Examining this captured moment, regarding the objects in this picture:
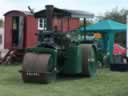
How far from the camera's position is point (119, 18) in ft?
161

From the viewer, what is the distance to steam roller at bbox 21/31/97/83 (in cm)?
1347

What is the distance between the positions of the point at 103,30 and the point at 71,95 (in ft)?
35.4

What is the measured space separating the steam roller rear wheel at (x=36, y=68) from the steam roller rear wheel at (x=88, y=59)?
2.17 meters

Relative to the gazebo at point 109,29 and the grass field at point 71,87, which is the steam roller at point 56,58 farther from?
the gazebo at point 109,29

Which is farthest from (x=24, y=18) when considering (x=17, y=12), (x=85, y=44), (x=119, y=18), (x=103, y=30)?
(x=119, y=18)

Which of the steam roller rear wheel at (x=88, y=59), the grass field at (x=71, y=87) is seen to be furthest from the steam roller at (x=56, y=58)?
the grass field at (x=71, y=87)

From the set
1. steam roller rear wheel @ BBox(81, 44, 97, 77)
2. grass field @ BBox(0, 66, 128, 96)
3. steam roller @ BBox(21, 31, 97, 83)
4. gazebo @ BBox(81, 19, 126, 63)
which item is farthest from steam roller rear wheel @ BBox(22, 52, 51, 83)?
gazebo @ BBox(81, 19, 126, 63)

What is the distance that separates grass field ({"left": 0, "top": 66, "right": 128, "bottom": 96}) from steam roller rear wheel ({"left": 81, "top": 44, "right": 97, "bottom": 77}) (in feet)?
1.33

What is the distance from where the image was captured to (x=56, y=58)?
46.2 feet

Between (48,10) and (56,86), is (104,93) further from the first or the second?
(48,10)

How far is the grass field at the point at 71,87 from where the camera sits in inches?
445

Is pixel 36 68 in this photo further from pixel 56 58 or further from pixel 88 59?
pixel 88 59

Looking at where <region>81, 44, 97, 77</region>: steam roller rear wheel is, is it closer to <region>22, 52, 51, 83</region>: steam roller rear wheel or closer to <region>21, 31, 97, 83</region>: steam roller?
<region>21, 31, 97, 83</region>: steam roller

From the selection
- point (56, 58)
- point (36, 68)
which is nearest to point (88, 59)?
point (56, 58)
